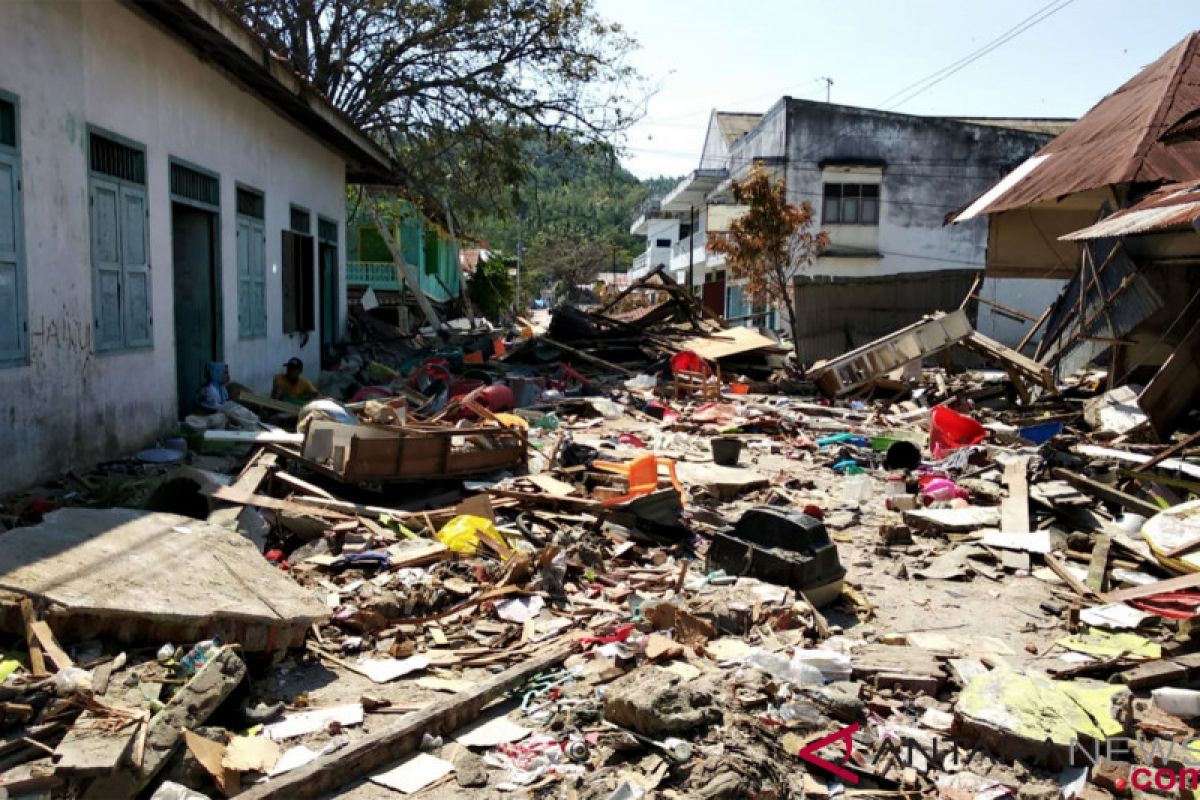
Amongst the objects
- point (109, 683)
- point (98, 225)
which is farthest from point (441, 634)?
point (98, 225)

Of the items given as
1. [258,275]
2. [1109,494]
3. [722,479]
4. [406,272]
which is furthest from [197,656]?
[406,272]

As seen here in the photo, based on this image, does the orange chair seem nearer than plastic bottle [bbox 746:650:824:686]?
No

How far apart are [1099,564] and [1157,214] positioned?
212 inches

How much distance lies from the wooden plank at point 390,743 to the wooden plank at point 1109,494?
5.16 meters

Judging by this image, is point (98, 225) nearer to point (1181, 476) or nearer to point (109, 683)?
point (109, 683)

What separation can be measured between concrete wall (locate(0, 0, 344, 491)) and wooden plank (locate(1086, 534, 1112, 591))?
7510 mm

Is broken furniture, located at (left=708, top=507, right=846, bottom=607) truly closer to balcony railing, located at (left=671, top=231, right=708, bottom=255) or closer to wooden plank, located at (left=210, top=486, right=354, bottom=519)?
wooden plank, located at (left=210, top=486, right=354, bottom=519)

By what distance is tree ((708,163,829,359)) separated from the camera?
19750 mm

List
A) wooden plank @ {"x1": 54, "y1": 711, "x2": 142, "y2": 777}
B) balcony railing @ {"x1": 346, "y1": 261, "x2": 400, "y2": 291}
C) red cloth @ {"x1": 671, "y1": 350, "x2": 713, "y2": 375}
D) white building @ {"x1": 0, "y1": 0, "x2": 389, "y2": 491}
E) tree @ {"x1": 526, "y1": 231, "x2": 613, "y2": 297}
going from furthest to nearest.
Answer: tree @ {"x1": 526, "y1": 231, "x2": 613, "y2": 297} < balcony railing @ {"x1": 346, "y1": 261, "x2": 400, "y2": 291} < red cloth @ {"x1": 671, "y1": 350, "x2": 713, "y2": 375} < white building @ {"x1": 0, "y1": 0, "x2": 389, "y2": 491} < wooden plank @ {"x1": 54, "y1": 711, "x2": 142, "y2": 777}

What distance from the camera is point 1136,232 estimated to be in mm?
9406

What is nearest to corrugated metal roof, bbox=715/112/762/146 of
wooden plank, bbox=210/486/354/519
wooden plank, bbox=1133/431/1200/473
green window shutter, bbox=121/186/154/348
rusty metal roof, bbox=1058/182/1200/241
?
rusty metal roof, bbox=1058/182/1200/241

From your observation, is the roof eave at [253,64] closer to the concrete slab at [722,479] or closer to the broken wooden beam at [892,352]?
the concrete slab at [722,479]

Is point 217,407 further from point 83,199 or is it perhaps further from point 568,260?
point 568,260

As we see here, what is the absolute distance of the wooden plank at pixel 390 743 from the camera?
3283mm
